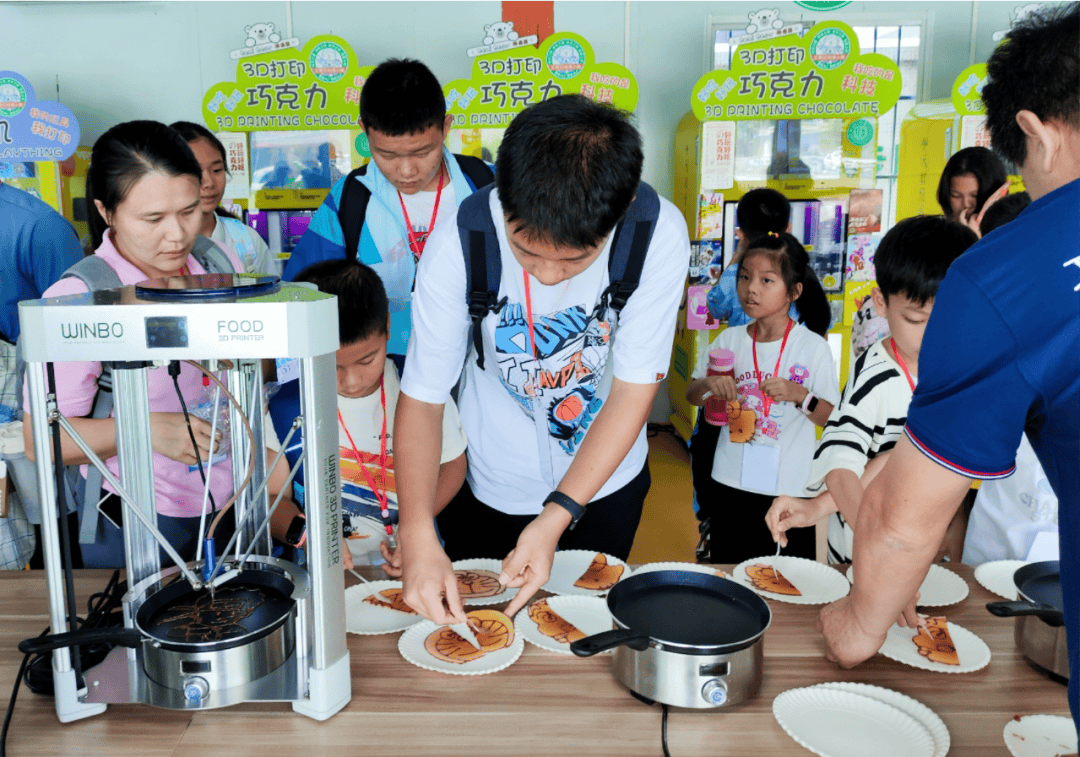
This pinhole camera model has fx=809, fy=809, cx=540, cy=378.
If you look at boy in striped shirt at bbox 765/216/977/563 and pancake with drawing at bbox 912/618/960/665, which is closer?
pancake with drawing at bbox 912/618/960/665

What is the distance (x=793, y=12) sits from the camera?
207 inches

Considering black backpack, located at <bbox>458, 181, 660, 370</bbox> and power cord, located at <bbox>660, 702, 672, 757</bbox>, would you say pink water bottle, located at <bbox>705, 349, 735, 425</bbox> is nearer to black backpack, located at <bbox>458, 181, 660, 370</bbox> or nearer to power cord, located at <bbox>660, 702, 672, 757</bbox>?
black backpack, located at <bbox>458, 181, 660, 370</bbox>

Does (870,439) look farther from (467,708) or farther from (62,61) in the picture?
(62,61)

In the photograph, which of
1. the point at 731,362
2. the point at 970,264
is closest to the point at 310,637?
the point at 970,264

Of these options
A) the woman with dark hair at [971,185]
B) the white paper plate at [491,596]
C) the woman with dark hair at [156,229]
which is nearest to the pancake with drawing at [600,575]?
the white paper plate at [491,596]

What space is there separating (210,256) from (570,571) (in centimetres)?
105

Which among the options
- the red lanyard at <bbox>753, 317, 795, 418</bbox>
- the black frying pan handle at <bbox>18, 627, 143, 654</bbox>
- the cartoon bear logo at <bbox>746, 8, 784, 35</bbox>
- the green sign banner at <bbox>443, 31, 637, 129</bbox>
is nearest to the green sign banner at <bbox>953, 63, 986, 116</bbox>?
the cartoon bear logo at <bbox>746, 8, 784, 35</bbox>

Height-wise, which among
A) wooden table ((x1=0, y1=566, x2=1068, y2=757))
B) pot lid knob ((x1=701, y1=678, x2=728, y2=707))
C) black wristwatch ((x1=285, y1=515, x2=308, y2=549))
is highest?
black wristwatch ((x1=285, y1=515, x2=308, y2=549))

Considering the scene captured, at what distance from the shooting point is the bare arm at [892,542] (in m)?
0.92

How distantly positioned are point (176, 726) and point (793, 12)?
552 cm

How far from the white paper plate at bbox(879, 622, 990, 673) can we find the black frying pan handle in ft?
3.17

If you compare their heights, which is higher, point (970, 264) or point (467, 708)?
point (970, 264)

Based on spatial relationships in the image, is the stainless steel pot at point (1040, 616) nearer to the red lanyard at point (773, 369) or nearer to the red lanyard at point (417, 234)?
the red lanyard at point (773, 369)

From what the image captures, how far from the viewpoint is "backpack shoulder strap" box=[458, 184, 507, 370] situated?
1.36 meters
